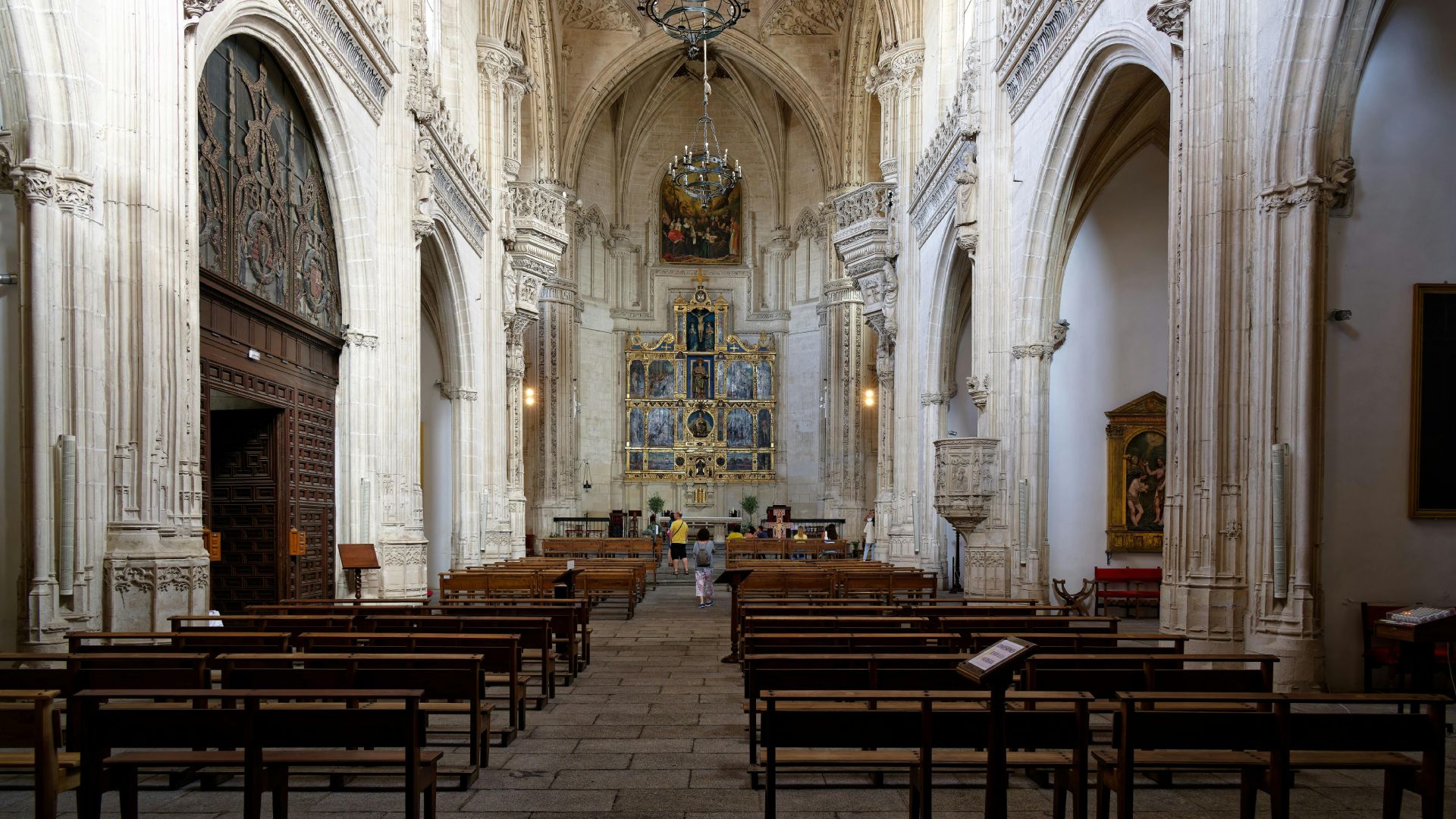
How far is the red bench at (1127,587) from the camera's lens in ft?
48.4

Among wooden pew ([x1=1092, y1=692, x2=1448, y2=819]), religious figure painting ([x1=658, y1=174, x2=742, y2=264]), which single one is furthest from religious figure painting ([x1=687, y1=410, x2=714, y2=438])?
wooden pew ([x1=1092, y1=692, x2=1448, y2=819])

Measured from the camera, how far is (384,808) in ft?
18.0

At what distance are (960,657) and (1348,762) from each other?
2.04 m

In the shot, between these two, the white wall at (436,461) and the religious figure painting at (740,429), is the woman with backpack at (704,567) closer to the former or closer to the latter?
the white wall at (436,461)

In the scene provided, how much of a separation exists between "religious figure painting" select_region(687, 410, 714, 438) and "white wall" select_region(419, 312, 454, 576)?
16.2 metres

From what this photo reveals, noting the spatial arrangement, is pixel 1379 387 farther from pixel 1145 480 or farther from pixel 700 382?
pixel 700 382

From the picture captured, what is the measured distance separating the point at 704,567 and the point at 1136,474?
703 cm

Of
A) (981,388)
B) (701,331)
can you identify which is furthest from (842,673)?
(701,331)

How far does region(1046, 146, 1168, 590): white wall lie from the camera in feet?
49.5

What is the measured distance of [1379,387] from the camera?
881 cm

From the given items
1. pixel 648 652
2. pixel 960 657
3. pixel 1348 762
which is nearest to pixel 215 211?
pixel 648 652

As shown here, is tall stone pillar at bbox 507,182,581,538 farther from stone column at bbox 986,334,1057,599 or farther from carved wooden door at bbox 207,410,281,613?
stone column at bbox 986,334,1057,599

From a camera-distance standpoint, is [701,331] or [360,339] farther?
[701,331]

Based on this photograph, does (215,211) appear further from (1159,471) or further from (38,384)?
(1159,471)
